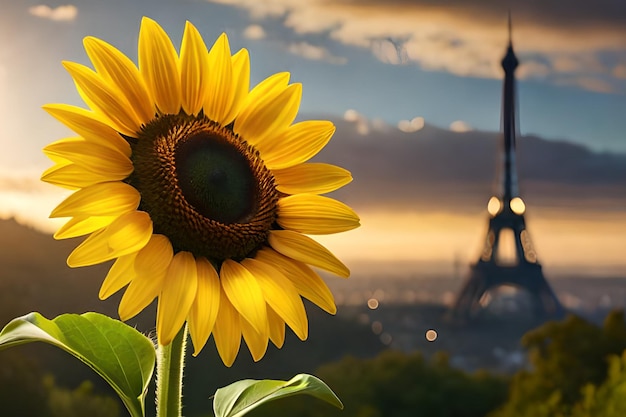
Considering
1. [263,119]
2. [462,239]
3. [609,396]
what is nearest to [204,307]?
[263,119]

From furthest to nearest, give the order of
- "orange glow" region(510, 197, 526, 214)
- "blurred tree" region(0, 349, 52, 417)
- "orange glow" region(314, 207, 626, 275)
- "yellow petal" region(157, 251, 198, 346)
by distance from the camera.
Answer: "orange glow" region(510, 197, 526, 214)
"orange glow" region(314, 207, 626, 275)
"blurred tree" region(0, 349, 52, 417)
"yellow petal" region(157, 251, 198, 346)

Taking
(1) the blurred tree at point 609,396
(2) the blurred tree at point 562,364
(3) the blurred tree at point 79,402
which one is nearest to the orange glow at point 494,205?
(2) the blurred tree at point 562,364

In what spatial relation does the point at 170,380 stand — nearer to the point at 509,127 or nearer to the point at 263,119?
the point at 263,119

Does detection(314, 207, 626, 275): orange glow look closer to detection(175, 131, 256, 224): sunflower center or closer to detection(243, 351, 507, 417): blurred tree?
detection(243, 351, 507, 417): blurred tree

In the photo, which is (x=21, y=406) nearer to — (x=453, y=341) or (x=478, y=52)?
(x=453, y=341)

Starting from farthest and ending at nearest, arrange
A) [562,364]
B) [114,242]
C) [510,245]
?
[510,245] < [562,364] < [114,242]

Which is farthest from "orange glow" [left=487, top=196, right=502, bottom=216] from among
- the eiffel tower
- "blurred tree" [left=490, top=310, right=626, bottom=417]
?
"blurred tree" [left=490, top=310, right=626, bottom=417]
